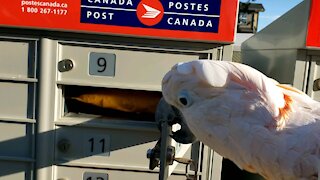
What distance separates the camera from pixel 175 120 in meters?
1.30

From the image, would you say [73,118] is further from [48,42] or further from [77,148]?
[48,42]

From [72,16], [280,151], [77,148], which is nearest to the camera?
[280,151]

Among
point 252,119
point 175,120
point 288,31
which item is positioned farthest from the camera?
point 288,31

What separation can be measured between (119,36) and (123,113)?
369 mm

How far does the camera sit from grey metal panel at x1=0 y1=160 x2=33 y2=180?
1.70 meters

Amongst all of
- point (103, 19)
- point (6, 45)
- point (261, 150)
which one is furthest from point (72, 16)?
point (261, 150)

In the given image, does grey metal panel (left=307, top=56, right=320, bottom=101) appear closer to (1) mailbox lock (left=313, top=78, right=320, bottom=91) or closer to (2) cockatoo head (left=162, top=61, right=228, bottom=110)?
(1) mailbox lock (left=313, top=78, right=320, bottom=91)

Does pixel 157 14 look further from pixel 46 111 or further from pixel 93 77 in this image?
pixel 46 111

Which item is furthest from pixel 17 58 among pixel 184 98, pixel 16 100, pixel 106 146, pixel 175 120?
pixel 184 98

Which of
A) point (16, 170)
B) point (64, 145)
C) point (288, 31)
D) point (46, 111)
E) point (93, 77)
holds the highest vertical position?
point (288, 31)

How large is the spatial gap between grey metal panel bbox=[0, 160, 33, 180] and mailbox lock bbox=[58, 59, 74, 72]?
1.55ft

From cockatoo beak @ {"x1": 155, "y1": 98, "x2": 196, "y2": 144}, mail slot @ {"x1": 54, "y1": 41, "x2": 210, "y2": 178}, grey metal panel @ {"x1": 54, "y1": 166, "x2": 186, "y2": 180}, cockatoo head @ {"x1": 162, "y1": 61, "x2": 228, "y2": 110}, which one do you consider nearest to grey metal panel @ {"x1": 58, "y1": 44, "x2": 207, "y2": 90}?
mail slot @ {"x1": 54, "y1": 41, "x2": 210, "y2": 178}

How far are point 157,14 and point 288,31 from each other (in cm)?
70

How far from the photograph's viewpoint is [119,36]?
1.60 m
